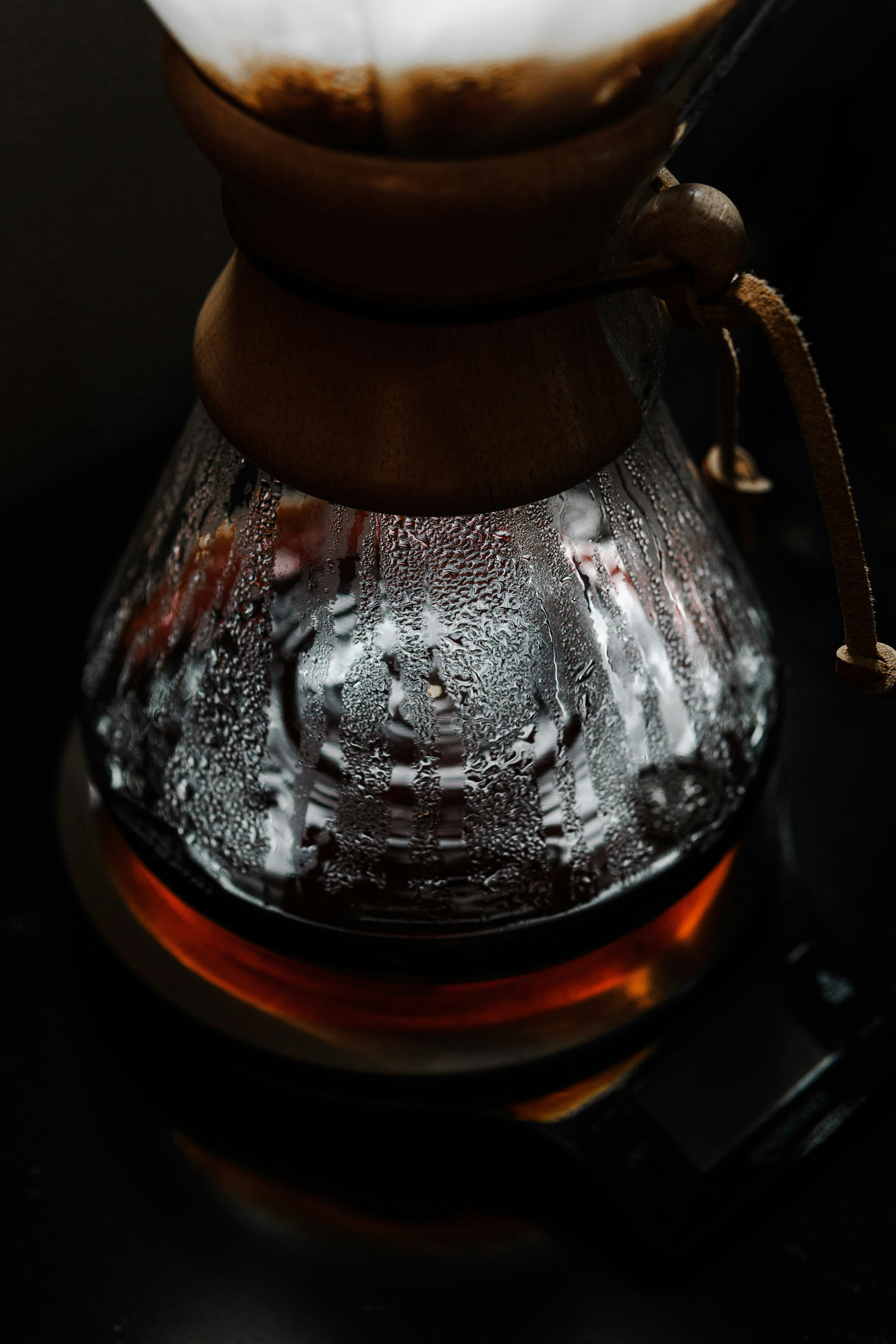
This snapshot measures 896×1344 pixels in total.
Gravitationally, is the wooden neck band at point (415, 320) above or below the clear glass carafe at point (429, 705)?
above

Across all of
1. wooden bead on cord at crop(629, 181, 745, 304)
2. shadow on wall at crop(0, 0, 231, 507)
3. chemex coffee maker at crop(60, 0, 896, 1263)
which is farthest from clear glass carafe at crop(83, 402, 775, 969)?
shadow on wall at crop(0, 0, 231, 507)

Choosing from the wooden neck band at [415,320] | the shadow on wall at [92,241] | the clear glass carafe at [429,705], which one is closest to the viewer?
the wooden neck band at [415,320]

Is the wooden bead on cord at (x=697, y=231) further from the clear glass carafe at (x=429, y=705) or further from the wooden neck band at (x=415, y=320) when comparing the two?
the clear glass carafe at (x=429, y=705)

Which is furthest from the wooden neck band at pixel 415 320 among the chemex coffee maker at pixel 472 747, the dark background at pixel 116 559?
the dark background at pixel 116 559

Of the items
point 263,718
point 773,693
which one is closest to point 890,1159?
point 773,693

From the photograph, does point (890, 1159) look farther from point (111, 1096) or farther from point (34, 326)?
point (34, 326)

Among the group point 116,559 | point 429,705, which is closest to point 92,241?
point 116,559

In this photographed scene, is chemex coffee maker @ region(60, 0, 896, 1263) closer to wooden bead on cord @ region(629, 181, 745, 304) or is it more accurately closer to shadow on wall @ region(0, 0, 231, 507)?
wooden bead on cord @ region(629, 181, 745, 304)
